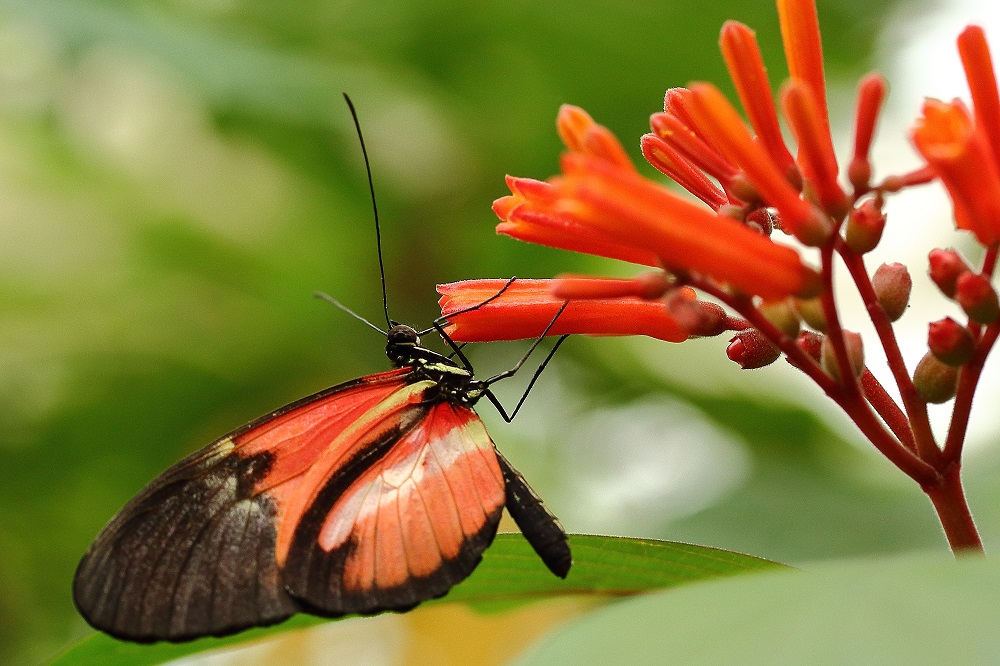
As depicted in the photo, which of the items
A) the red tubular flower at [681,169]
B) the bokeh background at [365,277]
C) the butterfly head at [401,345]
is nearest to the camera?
the red tubular flower at [681,169]

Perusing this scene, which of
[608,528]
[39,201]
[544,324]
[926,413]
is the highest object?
[39,201]

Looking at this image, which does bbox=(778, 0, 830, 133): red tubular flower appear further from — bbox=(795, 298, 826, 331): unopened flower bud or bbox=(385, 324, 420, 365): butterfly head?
bbox=(385, 324, 420, 365): butterfly head

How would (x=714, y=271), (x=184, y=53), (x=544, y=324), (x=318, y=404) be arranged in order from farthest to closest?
(x=184, y=53) < (x=318, y=404) < (x=544, y=324) < (x=714, y=271)

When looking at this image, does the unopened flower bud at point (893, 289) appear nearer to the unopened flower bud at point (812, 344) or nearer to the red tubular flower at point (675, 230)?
the unopened flower bud at point (812, 344)

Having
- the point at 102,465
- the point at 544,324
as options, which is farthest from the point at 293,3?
the point at 544,324

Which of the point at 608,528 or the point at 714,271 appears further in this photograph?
the point at 608,528

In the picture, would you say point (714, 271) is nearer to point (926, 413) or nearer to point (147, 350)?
point (926, 413)

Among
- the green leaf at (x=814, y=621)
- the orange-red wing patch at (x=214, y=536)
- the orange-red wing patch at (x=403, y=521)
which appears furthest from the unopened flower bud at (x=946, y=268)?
the orange-red wing patch at (x=214, y=536)
